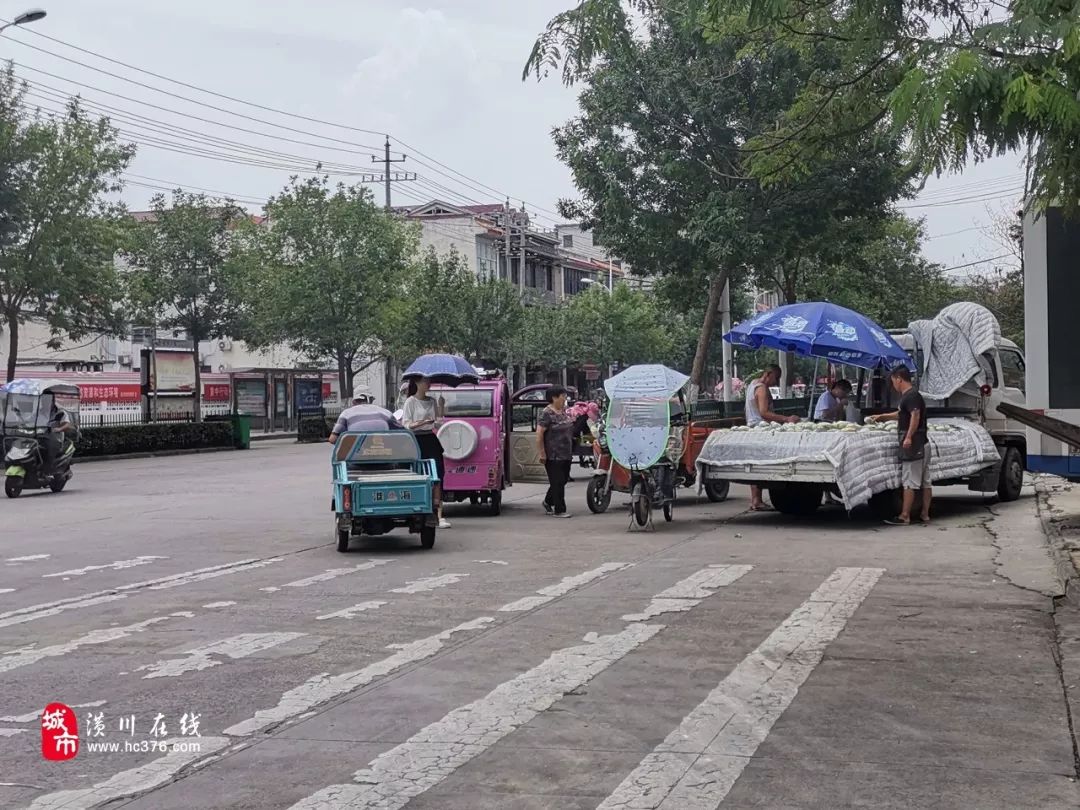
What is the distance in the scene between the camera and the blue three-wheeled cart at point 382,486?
13289 mm

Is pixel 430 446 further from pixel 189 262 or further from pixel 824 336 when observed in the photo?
pixel 189 262

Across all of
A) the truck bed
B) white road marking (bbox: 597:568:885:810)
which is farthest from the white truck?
white road marking (bbox: 597:568:885:810)

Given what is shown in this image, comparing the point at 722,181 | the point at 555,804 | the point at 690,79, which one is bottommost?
the point at 555,804

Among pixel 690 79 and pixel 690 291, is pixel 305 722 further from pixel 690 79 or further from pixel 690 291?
pixel 690 291

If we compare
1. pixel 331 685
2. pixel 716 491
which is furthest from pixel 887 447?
pixel 331 685

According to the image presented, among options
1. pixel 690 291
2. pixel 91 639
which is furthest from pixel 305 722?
pixel 690 291

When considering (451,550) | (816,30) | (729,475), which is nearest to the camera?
(816,30)

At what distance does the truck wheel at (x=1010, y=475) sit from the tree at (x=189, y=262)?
41.4 metres

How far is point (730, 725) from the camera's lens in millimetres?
6352

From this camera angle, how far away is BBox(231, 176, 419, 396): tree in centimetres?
5322

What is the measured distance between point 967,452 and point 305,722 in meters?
12.6

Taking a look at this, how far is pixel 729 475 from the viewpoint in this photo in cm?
1593

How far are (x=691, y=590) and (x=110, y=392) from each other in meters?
47.4

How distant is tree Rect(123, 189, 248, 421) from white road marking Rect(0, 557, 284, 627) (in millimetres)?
43089
